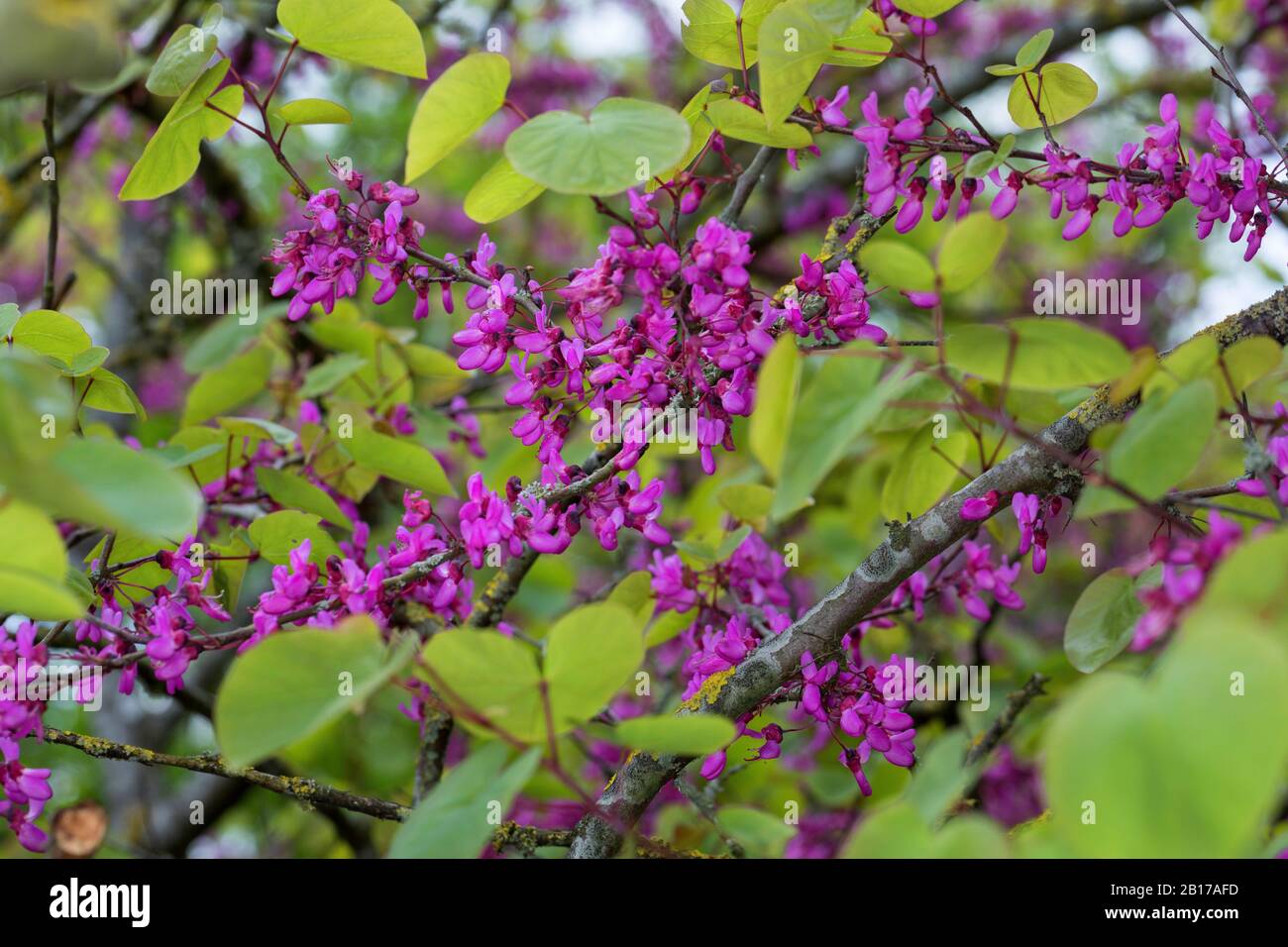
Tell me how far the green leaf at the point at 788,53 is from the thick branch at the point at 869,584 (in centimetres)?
35

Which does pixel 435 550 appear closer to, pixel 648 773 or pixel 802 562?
pixel 648 773

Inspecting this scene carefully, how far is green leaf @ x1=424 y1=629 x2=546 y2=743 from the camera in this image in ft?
2.07

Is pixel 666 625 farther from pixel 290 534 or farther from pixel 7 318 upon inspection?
pixel 7 318

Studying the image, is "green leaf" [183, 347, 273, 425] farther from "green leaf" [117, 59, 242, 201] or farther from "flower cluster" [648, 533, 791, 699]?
"flower cluster" [648, 533, 791, 699]

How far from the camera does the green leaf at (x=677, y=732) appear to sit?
0.63 m

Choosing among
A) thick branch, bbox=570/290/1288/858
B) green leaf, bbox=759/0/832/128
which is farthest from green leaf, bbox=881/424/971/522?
green leaf, bbox=759/0/832/128

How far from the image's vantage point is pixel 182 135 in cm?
100

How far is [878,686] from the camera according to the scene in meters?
0.94

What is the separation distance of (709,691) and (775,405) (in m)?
0.43

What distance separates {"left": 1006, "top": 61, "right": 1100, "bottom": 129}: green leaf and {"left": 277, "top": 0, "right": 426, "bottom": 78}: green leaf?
0.56 m

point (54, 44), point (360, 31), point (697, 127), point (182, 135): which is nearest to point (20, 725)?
point (182, 135)

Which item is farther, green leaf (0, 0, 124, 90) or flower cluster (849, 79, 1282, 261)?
green leaf (0, 0, 124, 90)

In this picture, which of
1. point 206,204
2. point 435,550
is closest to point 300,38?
point 435,550
